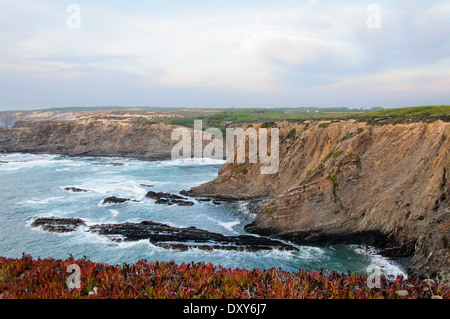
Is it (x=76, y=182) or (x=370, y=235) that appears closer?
(x=370, y=235)

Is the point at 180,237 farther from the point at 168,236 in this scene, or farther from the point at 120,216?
the point at 120,216

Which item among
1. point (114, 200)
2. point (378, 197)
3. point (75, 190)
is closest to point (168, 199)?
point (114, 200)

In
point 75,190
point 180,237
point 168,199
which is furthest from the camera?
point 75,190

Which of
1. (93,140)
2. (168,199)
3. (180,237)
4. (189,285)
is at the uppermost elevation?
(93,140)

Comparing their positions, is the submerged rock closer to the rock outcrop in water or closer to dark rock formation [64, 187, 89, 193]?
the rock outcrop in water

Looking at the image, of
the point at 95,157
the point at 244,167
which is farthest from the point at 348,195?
the point at 95,157

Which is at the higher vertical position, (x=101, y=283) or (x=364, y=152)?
(x=364, y=152)
